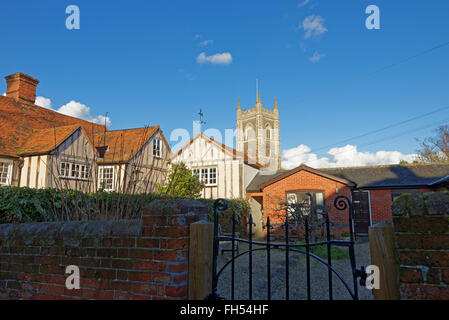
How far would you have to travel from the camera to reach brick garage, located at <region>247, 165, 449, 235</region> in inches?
642

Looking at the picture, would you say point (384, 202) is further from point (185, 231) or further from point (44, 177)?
point (44, 177)

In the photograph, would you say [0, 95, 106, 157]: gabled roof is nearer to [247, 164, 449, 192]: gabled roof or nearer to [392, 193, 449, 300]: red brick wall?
[247, 164, 449, 192]: gabled roof

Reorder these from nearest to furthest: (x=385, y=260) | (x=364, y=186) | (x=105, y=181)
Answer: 1. (x=385, y=260)
2. (x=105, y=181)
3. (x=364, y=186)

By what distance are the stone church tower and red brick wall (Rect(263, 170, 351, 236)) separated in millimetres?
40033

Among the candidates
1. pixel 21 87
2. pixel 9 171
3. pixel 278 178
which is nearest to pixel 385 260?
pixel 278 178

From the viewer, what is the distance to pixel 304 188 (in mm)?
17406

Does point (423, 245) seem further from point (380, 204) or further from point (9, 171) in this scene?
point (9, 171)

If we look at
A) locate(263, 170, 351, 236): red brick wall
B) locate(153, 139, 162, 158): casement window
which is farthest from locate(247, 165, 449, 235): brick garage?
locate(153, 139, 162, 158): casement window

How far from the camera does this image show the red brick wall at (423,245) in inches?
66.0

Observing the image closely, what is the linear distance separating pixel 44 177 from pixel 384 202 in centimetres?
1923

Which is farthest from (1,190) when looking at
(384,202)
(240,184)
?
(384,202)

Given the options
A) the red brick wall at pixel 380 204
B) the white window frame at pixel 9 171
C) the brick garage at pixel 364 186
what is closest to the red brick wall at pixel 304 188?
the brick garage at pixel 364 186

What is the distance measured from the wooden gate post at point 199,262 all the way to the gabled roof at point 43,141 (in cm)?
1502

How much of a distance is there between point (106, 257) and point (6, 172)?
635 inches
